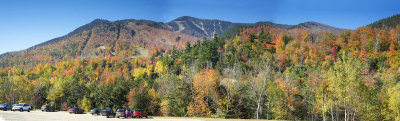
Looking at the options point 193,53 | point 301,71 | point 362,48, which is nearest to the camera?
point 301,71

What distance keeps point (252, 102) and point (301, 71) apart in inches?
1335

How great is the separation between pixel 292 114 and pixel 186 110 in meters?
24.8

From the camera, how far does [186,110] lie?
50406 mm

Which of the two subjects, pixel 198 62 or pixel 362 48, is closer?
pixel 198 62

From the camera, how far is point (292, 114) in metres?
56.9

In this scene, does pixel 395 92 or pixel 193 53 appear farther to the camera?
pixel 193 53

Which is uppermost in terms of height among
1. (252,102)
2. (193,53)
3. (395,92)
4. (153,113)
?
(193,53)

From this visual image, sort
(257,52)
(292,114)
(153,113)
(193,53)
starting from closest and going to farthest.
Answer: (292,114) < (153,113) < (257,52) < (193,53)

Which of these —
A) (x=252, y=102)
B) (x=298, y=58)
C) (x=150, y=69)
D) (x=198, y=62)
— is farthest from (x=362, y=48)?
(x=150, y=69)

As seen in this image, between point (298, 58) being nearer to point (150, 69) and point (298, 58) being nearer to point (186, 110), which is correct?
point (186, 110)

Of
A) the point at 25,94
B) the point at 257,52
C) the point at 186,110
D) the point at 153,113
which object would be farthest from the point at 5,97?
the point at 257,52

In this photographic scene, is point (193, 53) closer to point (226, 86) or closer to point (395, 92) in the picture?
point (226, 86)

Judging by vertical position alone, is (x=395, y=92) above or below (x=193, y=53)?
below

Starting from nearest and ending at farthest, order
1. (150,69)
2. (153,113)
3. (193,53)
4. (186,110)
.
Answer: (186,110) < (153,113) < (193,53) < (150,69)
